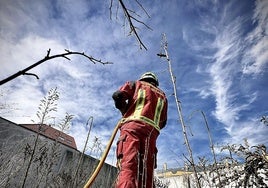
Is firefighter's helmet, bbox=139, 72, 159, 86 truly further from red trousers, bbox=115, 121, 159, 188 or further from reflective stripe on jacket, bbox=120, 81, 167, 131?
red trousers, bbox=115, 121, 159, 188

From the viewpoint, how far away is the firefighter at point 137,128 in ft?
8.33

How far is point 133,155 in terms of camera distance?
2.63 metres

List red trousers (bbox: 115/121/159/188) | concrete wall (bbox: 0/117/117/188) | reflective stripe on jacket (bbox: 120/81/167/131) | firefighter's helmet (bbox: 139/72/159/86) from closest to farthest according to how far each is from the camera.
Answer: red trousers (bbox: 115/121/159/188), reflective stripe on jacket (bbox: 120/81/167/131), concrete wall (bbox: 0/117/117/188), firefighter's helmet (bbox: 139/72/159/86)

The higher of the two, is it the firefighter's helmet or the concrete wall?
the firefighter's helmet

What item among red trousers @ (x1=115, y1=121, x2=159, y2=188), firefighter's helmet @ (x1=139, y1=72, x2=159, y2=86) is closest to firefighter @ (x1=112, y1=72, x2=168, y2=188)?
red trousers @ (x1=115, y1=121, x2=159, y2=188)

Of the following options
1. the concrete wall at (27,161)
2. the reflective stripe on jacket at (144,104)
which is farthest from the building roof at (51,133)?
the reflective stripe on jacket at (144,104)

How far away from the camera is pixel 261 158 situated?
2875 millimetres

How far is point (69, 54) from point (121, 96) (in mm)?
2695

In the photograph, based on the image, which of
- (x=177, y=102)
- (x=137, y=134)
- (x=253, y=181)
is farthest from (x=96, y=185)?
(x=177, y=102)

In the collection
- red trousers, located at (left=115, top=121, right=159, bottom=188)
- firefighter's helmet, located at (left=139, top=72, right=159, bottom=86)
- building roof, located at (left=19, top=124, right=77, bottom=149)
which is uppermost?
firefighter's helmet, located at (left=139, top=72, right=159, bottom=86)

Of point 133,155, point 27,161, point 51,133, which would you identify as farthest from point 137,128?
point 27,161

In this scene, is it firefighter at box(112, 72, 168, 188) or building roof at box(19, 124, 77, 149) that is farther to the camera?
building roof at box(19, 124, 77, 149)

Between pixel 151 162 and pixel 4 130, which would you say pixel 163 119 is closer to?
pixel 151 162

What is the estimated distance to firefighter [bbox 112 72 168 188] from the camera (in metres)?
2.54
